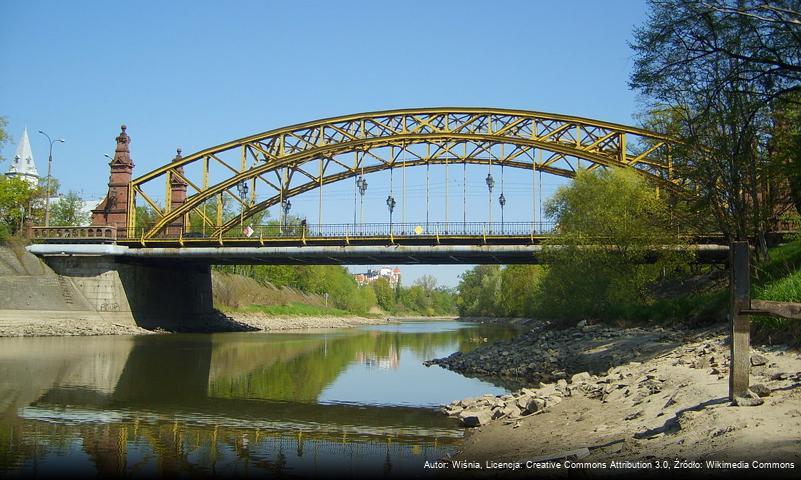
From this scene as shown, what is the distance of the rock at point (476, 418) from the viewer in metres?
16.3

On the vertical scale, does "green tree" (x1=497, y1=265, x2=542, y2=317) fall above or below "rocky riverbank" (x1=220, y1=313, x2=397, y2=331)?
above

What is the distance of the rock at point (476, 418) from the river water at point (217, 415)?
51 cm

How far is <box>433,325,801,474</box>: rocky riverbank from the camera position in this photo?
374 inches

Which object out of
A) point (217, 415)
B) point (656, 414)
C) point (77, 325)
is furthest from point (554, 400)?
point (77, 325)

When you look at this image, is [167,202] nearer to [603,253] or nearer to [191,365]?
[191,365]

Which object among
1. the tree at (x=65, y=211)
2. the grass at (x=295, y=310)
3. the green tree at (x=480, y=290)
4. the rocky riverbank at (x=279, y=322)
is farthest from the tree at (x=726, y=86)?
the green tree at (x=480, y=290)

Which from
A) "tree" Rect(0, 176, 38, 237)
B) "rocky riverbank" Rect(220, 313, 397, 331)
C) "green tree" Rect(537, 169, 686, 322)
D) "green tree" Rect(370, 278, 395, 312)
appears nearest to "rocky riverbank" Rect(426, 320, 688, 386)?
"green tree" Rect(537, 169, 686, 322)

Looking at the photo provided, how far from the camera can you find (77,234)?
57.5 metres

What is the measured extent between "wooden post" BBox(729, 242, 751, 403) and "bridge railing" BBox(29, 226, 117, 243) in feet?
169

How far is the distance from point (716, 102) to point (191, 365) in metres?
24.5

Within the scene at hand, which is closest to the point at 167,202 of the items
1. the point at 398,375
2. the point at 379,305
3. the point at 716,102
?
the point at 398,375

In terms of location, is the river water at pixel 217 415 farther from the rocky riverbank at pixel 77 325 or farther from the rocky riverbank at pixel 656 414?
the rocky riverbank at pixel 77 325

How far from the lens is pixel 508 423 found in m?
15.2

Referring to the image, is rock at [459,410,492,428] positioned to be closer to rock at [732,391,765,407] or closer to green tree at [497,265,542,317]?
rock at [732,391,765,407]
